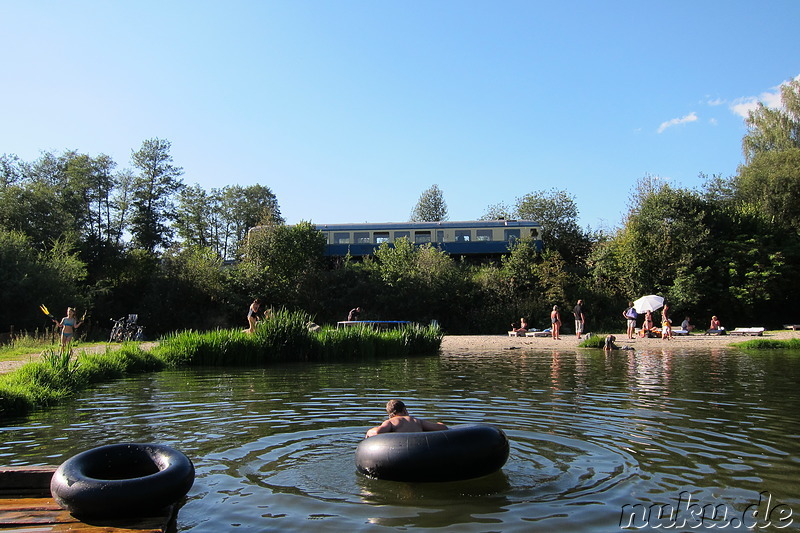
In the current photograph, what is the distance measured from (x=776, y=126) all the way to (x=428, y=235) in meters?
26.1

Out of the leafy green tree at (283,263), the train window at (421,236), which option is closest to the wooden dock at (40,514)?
the leafy green tree at (283,263)

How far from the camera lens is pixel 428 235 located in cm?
4097

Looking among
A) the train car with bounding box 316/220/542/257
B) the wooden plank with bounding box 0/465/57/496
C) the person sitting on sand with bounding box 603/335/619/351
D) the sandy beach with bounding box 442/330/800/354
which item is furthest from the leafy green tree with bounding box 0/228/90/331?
the wooden plank with bounding box 0/465/57/496

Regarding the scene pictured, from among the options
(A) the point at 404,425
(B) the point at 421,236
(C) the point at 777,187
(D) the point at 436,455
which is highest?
(C) the point at 777,187

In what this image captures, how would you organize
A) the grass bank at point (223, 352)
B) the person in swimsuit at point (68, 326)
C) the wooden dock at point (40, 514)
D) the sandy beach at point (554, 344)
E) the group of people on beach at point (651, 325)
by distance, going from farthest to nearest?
the group of people on beach at point (651, 325) < the sandy beach at point (554, 344) < the person in swimsuit at point (68, 326) < the grass bank at point (223, 352) < the wooden dock at point (40, 514)

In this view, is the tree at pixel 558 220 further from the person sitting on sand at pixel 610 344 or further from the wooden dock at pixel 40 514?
the wooden dock at pixel 40 514

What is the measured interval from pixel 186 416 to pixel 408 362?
9.46 meters

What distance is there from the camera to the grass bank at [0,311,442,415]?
11810 millimetres

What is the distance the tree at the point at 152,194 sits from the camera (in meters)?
52.9

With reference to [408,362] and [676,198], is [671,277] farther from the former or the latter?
[408,362]

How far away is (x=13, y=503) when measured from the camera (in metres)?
4.96

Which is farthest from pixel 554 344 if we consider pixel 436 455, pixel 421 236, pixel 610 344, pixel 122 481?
pixel 122 481

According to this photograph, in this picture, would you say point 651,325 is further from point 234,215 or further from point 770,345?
point 234,215

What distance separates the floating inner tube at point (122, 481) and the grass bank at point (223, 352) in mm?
5974
